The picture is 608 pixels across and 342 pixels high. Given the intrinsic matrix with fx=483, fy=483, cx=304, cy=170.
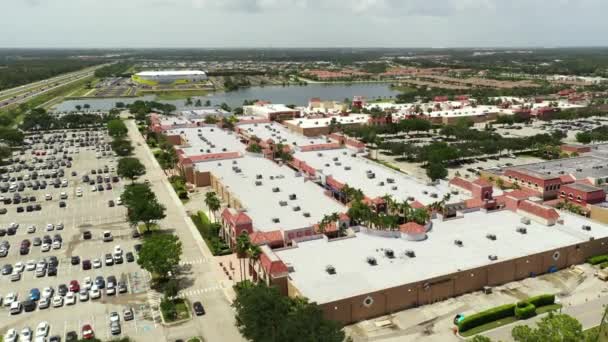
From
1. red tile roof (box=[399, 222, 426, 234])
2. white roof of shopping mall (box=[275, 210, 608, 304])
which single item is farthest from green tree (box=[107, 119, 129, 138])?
red tile roof (box=[399, 222, 426, 234])

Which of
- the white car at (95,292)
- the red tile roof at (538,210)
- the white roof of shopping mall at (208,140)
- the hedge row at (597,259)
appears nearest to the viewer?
the white car at (95,292)

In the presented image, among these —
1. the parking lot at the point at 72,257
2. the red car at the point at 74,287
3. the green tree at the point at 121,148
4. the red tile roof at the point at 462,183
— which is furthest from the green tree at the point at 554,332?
the green tree at the point at 121,148

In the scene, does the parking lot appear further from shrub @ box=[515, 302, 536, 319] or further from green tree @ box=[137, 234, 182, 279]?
shrub @ box=[515, 302, 536, 319]

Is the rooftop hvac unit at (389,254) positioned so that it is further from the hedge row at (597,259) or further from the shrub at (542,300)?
the hedge row at (597,259)

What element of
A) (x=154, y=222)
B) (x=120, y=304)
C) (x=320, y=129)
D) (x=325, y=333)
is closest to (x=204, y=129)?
(x=320, y=129)

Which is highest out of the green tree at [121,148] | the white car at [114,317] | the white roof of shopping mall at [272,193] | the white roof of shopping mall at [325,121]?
the white roof of shopping mall at [325,121]

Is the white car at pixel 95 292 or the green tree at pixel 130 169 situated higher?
the green tree at pixel 130 169

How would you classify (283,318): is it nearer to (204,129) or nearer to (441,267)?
(441,267)
